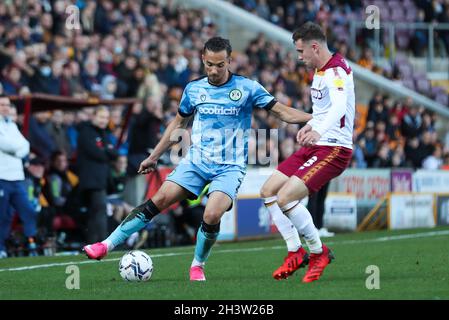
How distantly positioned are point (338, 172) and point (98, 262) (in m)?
3.78

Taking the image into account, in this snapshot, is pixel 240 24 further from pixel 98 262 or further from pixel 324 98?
pixel 324 98

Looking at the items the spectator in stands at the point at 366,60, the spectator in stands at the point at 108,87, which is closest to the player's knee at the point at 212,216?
the spectator in stands at the point at 108,87

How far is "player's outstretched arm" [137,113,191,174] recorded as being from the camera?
10.4m

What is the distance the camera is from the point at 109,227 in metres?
16.7

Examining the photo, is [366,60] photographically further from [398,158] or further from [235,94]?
[235,94]

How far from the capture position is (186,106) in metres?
10.5

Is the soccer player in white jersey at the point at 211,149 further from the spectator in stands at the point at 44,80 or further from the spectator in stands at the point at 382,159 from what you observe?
the spectator in stands at the point at 382,159

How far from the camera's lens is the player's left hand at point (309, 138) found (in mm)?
9562

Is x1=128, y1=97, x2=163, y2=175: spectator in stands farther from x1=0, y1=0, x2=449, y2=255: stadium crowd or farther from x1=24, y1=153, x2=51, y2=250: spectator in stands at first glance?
x1=24, y1=153, x2=51, y2=250: spectator in stands

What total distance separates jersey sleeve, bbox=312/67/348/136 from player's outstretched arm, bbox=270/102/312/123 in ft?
0.47

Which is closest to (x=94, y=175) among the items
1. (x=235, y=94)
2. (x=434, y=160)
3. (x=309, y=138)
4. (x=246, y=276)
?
(x=246, y=276)

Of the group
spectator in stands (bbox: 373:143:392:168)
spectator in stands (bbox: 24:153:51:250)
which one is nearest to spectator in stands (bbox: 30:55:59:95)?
spectator in stands (bbox: 24:153:51:250)

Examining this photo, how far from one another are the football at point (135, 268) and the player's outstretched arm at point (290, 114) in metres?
1.84
